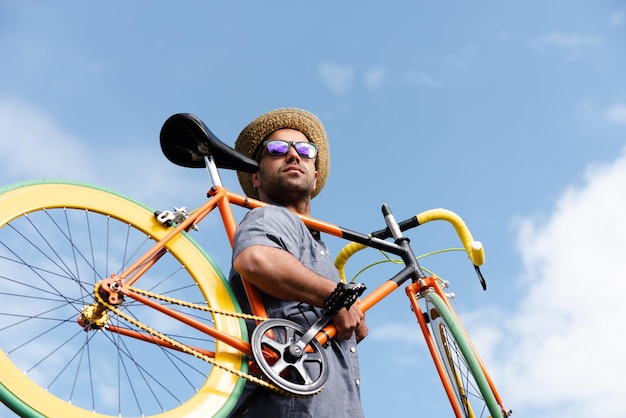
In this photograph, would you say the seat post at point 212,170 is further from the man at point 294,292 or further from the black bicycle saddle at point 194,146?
the man at point 294,292

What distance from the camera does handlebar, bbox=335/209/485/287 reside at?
190 inches

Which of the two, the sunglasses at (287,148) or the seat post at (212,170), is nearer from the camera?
the seat post at (212,170)

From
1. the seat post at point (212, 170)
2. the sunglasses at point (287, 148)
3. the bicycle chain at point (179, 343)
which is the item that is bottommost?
the bicycle chain at point (179, 343)

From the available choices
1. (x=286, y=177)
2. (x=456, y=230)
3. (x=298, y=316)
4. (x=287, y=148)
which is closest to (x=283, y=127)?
(x=287, y=148)

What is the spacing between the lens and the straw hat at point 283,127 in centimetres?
461

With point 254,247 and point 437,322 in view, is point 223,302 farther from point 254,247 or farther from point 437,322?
point 437,322

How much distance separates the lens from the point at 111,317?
3121 millimetres

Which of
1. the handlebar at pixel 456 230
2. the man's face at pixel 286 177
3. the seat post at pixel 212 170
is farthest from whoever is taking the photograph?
the handlebar at pixel 456 230

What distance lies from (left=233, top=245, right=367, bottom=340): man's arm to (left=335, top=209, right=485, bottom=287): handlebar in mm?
1446

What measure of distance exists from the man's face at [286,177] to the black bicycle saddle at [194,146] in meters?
0.34

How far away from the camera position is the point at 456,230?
493cm

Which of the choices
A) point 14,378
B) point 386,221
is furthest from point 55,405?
point 386,221

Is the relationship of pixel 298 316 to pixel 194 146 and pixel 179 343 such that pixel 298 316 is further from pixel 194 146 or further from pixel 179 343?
pixel 194 146

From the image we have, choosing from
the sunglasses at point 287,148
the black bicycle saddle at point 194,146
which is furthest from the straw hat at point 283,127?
the black bicycle saddle at point 194,146
